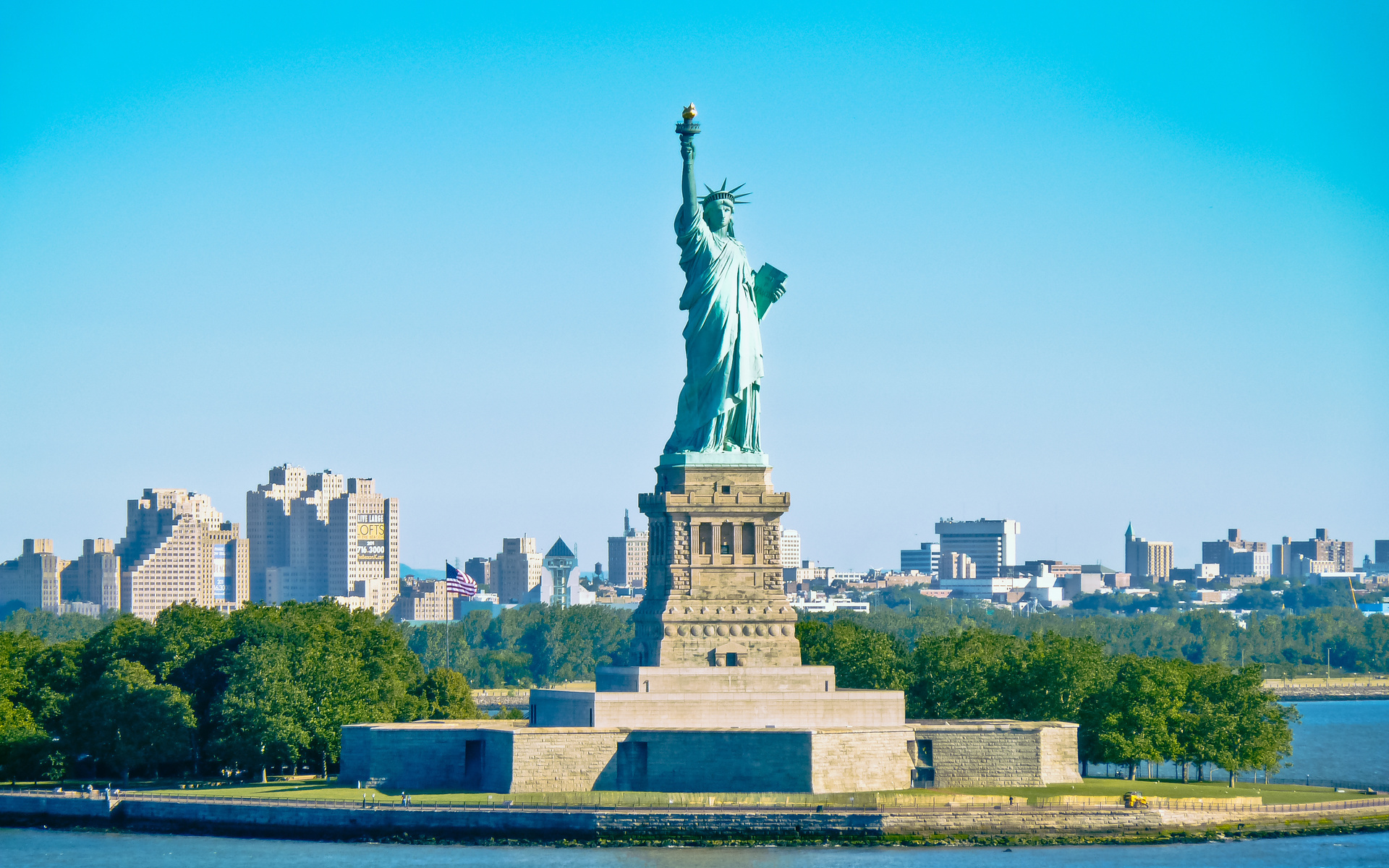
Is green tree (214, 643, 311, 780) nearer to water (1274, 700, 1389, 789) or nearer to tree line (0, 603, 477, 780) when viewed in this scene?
tree line (0, 603, 477, 780)

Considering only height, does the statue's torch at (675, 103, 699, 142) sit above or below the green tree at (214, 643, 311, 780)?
above

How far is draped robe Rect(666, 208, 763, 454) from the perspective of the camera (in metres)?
62.9

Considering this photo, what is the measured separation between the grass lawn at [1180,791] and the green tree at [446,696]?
76.1 ft

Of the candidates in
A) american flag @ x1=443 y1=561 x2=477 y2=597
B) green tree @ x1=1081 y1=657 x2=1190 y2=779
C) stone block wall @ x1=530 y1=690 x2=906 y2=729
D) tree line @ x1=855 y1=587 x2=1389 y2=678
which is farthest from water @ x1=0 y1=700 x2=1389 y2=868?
tree line @ x1=855 y1=587 x2=1389 y2=678

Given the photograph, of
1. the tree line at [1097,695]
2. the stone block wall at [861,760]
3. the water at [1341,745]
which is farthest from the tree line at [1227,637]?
the stone block wall at [861,760]

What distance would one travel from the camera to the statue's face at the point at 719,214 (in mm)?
63750

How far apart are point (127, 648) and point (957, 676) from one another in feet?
97.4

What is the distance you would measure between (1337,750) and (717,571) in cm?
4465

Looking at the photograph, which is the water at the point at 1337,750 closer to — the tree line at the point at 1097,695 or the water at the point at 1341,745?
the water at the point at 1341,745

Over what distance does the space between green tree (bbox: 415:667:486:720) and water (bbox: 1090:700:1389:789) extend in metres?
24.4

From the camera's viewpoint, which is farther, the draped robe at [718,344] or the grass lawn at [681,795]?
the draped robe at [718,344]

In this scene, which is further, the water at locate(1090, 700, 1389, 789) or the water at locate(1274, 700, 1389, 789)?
the water at locate(1274, 700, 1389, 789)

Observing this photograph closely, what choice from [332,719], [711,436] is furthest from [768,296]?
[332,719]

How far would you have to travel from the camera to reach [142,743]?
6650 cm
